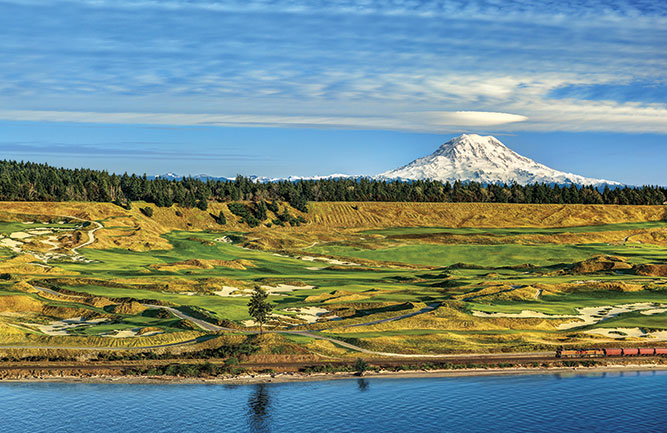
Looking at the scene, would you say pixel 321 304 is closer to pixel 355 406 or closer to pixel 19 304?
pixel 19 304

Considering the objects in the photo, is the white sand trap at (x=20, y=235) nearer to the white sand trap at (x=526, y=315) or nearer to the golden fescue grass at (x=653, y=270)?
the white sand trap at (x=526, y=315)

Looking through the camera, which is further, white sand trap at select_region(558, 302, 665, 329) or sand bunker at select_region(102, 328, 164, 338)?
white sand trap at select_region(558, 302, 665, 329)

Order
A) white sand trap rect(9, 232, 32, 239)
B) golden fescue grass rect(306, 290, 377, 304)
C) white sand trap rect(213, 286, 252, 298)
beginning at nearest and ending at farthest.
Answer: golden fescue grass rect(306, 290, 377, 304) < white sand trap rect(213, 286, 252, 298) < white sand trap rect(9, 232, 32, 239)

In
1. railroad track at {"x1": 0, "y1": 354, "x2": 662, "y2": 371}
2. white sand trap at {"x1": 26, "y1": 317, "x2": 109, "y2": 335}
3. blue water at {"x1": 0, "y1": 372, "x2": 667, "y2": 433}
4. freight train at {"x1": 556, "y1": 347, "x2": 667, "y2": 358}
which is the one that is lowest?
blue water at {"x1": 0, "y1": 372, "x2": 667, "y2": 433}

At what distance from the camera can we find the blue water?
6322 centimetres

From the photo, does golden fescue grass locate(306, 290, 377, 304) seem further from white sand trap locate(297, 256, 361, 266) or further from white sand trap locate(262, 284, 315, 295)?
white sand trap locate(297, 256, 361, 266)

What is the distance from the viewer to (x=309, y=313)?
4469 inches

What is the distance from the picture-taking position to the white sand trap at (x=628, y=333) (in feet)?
311

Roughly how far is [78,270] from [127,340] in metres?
66.0

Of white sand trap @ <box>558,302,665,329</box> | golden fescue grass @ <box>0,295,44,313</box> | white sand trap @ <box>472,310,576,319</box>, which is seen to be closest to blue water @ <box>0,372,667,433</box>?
white sand trap @ <box>558,302,665,329</box>

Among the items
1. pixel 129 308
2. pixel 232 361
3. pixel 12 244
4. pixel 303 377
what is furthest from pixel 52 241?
pixel 303 377

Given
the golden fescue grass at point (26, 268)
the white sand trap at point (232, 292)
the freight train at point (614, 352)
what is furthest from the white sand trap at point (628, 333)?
the golden fescue grass at point (26, 268)

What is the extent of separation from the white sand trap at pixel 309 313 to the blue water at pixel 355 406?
3141 cm

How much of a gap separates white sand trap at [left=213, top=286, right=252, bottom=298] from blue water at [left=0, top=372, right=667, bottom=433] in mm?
54823
